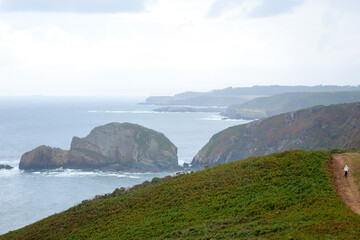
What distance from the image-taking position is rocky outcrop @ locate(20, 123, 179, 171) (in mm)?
85750

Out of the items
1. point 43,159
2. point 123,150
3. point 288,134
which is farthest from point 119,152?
point 288,134

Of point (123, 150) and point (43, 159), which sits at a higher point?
point (123, 150)

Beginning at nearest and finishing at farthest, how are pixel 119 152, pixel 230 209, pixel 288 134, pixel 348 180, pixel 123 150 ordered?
pixel 230 209, pixel 348 180, pixel 119 152, pixel 123 150, pixel 288 134

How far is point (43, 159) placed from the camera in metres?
83.5

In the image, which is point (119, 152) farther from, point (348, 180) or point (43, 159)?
point (348, 180)

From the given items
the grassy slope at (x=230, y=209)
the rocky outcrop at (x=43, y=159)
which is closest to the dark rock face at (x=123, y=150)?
the rocky outcrop at (x=43, y=159)

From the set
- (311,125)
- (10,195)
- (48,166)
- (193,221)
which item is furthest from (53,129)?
(193,221)

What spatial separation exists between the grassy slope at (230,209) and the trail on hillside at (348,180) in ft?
2.08

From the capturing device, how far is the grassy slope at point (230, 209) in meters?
17.9

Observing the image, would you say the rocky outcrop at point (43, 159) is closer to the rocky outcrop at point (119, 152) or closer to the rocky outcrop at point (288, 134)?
the rocky outcrop at point (119, 152)

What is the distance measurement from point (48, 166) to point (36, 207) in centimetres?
2832

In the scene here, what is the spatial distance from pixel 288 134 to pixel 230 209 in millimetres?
73089

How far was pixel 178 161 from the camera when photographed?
94.6 metres

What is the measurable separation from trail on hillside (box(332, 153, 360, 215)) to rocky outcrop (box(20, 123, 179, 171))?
59.7 meters
